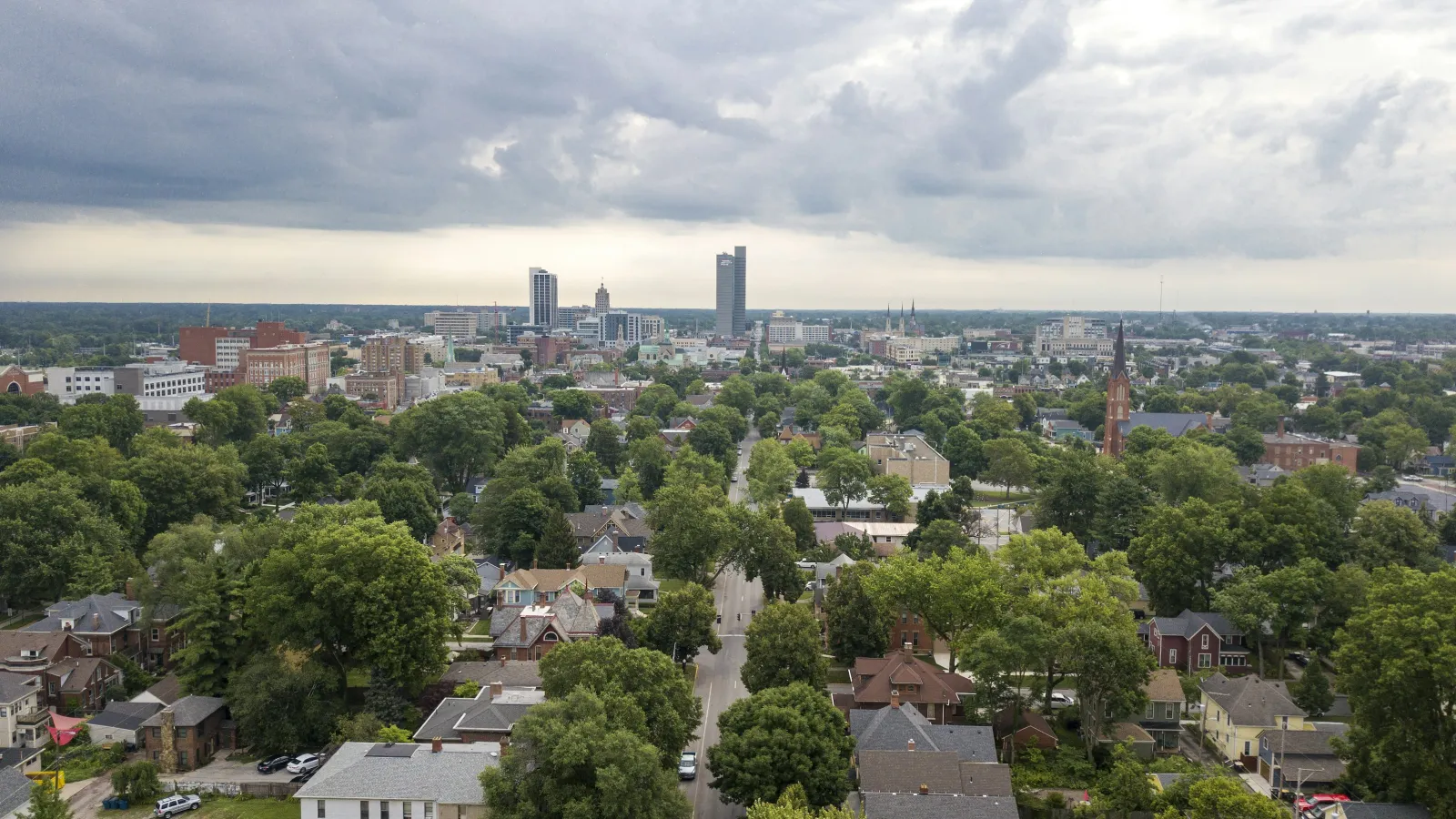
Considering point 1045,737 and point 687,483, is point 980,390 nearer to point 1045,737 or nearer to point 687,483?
point 687,483

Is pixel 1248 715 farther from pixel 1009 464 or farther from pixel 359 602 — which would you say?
pixel 1009 464

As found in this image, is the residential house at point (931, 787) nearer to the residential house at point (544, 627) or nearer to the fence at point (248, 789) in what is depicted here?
the residential house at point (544, 627)

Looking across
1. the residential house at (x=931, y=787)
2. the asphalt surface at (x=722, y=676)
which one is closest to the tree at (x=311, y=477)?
the asphalt surface at (x=722, y=676)

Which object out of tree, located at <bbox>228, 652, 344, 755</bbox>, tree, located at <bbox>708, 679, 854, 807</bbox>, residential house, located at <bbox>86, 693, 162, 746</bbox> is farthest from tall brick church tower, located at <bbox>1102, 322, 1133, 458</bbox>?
residential house, located at <bbox>86, 693, 162, 746</bbox>

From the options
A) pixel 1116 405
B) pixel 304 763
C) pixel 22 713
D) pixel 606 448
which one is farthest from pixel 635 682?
pixel 1116 405

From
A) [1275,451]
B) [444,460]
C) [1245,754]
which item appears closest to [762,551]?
[1245,754]

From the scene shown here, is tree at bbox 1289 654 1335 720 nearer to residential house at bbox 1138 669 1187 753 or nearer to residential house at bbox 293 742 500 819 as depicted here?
residential house at bbox 1138 669 1187 753
